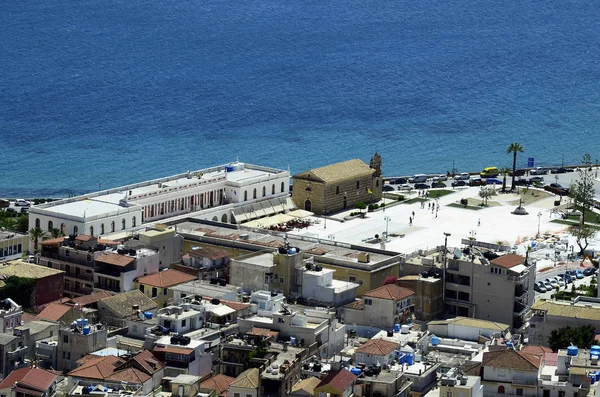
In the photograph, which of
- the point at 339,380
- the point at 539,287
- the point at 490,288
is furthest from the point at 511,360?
the point at 539,287

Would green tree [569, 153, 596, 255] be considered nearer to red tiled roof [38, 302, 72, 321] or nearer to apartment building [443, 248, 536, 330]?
apartment building [443, 248, 536, 330]

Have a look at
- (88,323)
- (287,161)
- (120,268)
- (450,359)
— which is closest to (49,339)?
(88,323)

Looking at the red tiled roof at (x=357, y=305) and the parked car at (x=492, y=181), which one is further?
the parked car at (x=492, y=181)

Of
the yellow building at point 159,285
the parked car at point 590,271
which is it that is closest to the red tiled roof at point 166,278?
the yellow building at point 159,285

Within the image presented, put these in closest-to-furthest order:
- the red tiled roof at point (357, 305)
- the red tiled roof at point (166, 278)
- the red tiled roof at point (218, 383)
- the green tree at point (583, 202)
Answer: the red tiled roof at point (218, 383), the red tiled roof at point (357, 305), the red tiled roof at point (166, 278), the green tree at point (583, 202)

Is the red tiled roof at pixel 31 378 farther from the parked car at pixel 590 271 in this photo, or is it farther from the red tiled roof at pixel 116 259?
the parked car at pixel 590 271

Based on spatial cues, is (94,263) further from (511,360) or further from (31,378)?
(511,360)

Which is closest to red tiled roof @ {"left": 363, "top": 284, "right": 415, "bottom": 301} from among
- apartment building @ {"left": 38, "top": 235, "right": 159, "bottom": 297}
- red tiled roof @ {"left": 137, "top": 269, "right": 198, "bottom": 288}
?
red tiled roof @ {"left": 137, "top": 269, "right": 198, "bottom": 288}
